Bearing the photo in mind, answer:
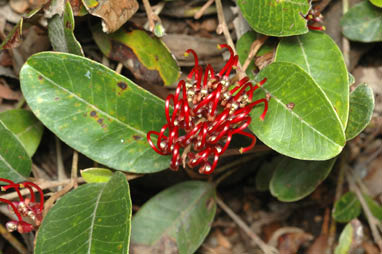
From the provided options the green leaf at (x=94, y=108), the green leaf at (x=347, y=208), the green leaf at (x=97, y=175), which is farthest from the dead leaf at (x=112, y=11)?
the green leaf at (x=347, y=208)

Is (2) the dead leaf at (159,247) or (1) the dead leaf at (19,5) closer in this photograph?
(2) the dead leaf at (159,247)

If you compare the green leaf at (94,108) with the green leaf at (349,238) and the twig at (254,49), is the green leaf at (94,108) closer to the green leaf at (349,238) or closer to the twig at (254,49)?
the twig at (254,49)

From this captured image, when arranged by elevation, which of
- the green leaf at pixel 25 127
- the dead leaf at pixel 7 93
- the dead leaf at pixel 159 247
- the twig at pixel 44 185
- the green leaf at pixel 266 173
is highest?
the dead leaf at pixel 7 93

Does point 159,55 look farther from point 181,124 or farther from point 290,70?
point 290,70

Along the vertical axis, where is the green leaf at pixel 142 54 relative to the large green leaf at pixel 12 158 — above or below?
above

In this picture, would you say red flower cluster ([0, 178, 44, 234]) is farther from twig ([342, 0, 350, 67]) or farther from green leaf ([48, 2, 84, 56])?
twig ([342, 0, 350, 67])

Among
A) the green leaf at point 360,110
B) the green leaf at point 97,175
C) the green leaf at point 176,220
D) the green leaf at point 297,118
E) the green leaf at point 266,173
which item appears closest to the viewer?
the green leaf at point 297,118

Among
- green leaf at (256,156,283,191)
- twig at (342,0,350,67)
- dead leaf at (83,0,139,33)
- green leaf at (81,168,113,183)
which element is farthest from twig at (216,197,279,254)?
dead leaf at (83,0,139,33)
